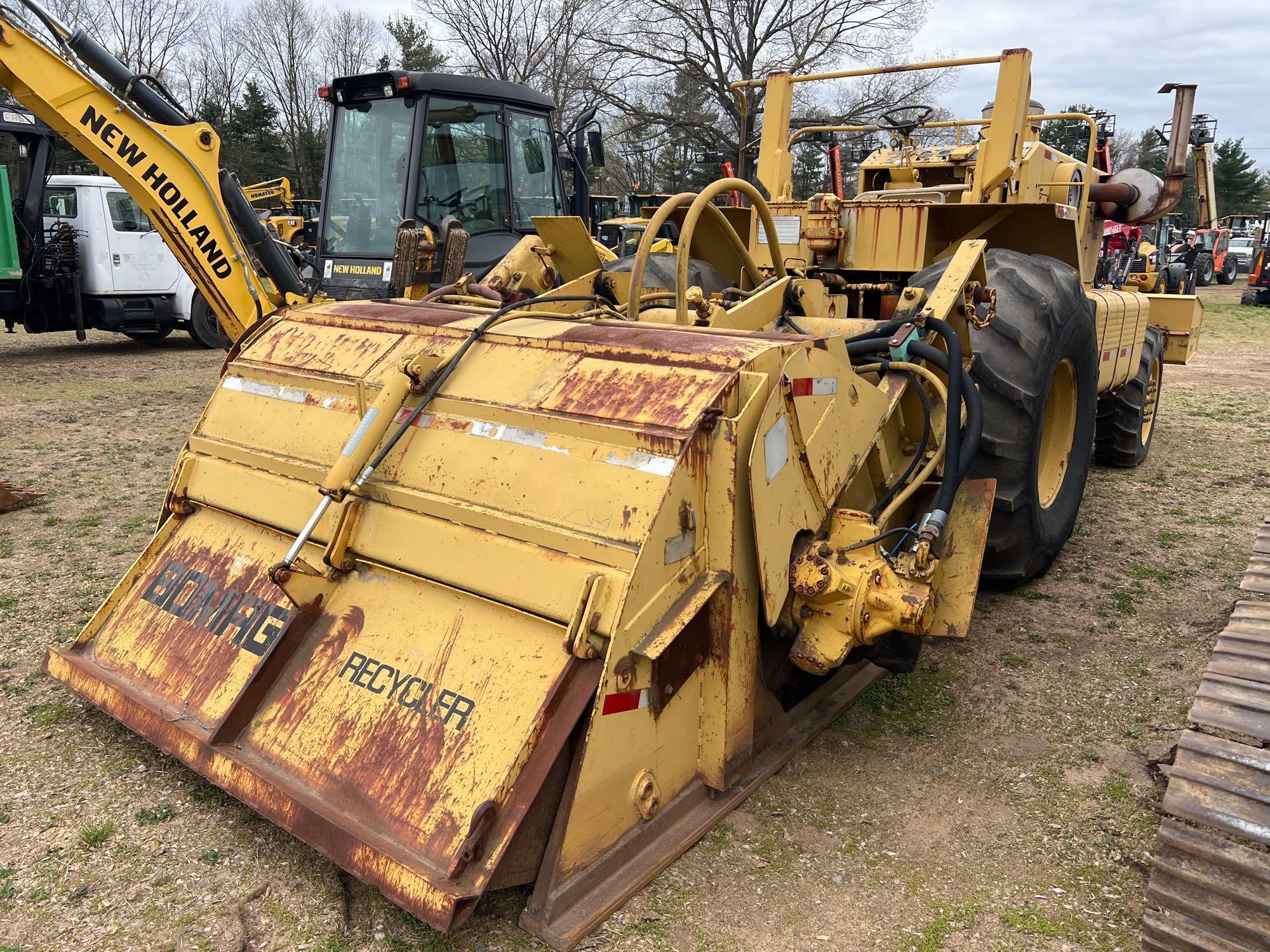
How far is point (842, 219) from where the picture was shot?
5.00m

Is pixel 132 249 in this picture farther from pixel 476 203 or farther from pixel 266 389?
pixel 266 389

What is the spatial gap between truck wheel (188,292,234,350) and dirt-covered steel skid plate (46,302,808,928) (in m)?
11.2

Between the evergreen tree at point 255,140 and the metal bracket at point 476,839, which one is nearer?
the metal bracket at point 476,839

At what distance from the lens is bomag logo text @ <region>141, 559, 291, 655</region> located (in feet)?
9.97

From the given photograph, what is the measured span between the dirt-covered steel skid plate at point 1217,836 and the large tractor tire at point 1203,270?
2960cm

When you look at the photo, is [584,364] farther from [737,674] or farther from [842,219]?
[842,219]

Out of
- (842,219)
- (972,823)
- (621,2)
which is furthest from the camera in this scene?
(621,2)

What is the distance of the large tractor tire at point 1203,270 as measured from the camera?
28.0 meters

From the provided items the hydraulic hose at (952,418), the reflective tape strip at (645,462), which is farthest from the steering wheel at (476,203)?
the reflective tape strip at (645,462)

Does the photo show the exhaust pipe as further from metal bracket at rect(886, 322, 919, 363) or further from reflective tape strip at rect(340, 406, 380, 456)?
reflective tape strip at rect(340, 406, 380, 456)

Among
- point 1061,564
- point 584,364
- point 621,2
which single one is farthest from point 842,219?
point 621,2

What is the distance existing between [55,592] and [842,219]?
4.36 meters

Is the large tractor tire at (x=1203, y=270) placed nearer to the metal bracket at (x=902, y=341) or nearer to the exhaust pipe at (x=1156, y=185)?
the exhaust pipe at (x=1156, y=185)

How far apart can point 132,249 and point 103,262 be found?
0.41 meters
